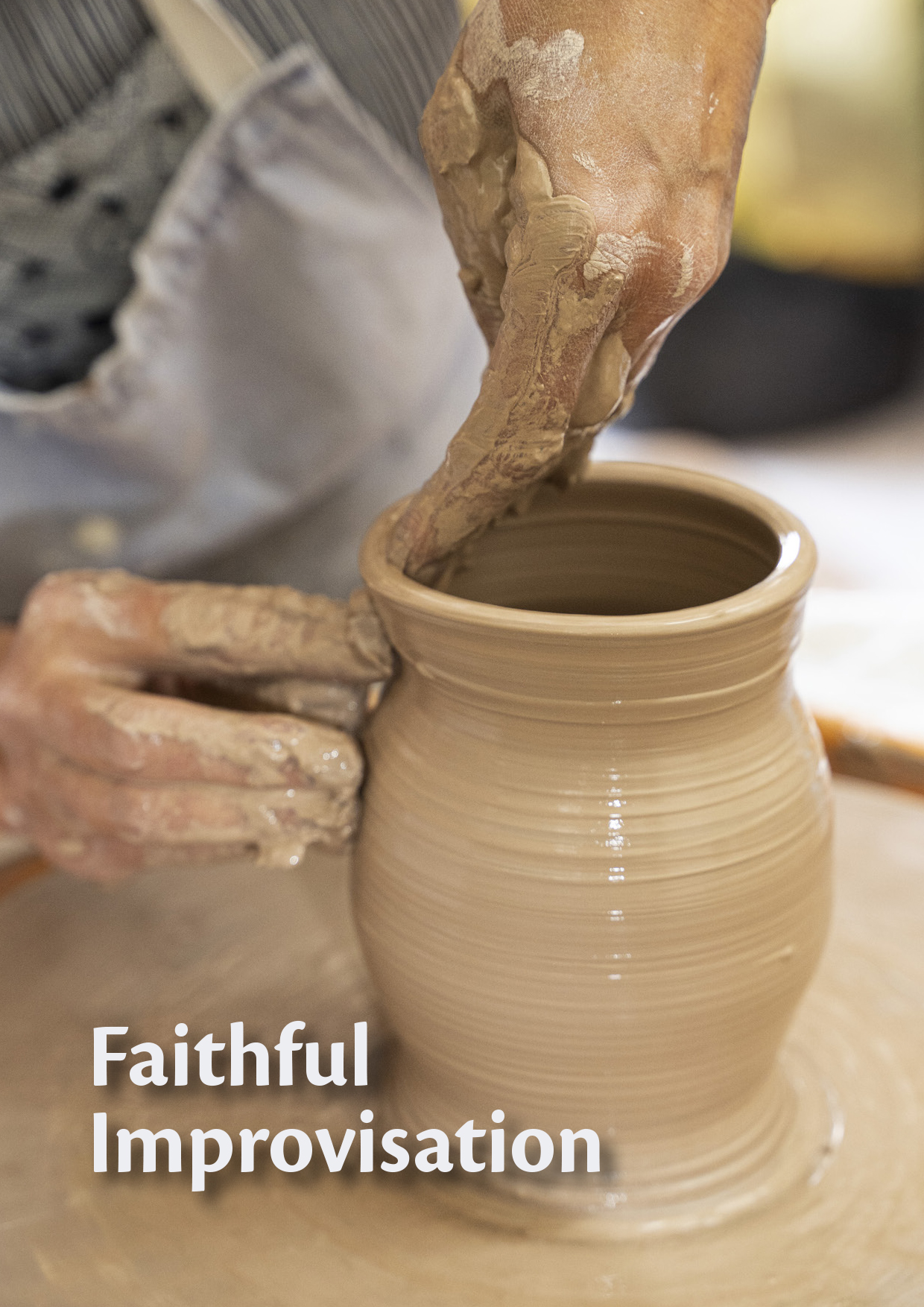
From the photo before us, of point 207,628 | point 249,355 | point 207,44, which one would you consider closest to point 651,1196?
point 207,628

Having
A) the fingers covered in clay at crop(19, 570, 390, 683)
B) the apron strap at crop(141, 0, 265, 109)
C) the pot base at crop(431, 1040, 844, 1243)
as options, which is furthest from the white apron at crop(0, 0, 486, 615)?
the pot base at crop(431, 1040, 844, 1243)

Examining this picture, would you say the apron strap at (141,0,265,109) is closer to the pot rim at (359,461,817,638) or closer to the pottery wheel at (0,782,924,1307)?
the pot rim at (359,461,817,638)

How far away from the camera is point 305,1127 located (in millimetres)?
1026

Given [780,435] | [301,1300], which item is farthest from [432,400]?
[780,435]

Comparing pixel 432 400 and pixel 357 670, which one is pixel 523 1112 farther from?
pixel 432 400

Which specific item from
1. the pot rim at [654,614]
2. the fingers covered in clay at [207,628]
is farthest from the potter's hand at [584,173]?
the fingers covered in clay at [207,628]

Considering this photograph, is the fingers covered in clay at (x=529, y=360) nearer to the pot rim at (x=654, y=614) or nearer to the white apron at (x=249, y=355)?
the pot rim at (x=654, y=614)

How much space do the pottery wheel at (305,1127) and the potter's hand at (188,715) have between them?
0.17m

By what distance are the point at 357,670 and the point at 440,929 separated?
0.67 ft

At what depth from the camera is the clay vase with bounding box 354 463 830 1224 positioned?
85 cm

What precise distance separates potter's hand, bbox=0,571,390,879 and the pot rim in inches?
3.1

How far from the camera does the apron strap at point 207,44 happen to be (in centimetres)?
127

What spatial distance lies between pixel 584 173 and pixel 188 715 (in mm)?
485

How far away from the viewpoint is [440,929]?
918mm
